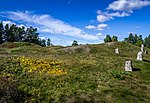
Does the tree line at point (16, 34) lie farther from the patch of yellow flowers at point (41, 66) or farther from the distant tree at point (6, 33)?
the patch of yellow flowers at point (41, 66)

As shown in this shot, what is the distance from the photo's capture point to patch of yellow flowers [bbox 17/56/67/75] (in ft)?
82.4

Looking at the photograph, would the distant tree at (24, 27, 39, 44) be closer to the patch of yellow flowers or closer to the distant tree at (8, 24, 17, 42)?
the distant tree at (8, 24, 17, 42)

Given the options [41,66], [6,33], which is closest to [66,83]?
[41,66]

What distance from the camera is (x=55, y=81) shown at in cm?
2231

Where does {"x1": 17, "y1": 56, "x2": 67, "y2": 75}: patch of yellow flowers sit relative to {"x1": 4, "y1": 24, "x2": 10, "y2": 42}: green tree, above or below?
below

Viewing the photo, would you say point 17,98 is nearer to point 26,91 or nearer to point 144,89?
point 26,91

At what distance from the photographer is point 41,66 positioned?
88.0ft

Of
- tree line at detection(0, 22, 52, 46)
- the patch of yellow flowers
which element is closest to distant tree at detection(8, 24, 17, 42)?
tree line at detection(0, 22, 52, 46)

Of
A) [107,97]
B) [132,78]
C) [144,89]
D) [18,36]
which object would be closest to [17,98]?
[107,97]

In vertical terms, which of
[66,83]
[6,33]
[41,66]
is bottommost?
[66,83]

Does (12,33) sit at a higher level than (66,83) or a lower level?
higher

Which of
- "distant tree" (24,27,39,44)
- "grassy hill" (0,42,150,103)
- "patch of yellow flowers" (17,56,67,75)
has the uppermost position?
"distant tree" (24,27,39,44)

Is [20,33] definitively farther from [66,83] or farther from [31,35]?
[66,83]

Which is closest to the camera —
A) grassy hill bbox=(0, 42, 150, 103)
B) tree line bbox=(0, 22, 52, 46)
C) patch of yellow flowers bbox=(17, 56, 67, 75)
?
grassy hill bbox=(0, 42, 150, 103)
